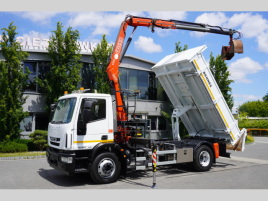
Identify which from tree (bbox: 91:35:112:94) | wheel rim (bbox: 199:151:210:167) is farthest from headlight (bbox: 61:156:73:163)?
tree (bbox: 91:35:112:94)

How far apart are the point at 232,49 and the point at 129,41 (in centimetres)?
412

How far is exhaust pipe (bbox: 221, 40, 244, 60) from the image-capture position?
438 inches

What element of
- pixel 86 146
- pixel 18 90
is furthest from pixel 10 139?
pixel 86 146

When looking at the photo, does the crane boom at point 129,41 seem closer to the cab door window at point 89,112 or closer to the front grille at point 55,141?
the cab door window at point 89,112

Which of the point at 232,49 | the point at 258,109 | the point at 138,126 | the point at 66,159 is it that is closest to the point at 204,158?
the point at 138,126

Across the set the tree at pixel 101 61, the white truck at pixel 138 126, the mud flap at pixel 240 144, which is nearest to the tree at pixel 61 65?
the tree at pixel 101 61

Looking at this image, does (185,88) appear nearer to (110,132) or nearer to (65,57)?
(110,132)

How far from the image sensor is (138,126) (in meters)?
9.37

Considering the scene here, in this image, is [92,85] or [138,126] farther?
[92,85]

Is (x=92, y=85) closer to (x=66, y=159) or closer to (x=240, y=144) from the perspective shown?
(x=240, y=144)

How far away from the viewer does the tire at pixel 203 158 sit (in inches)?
391

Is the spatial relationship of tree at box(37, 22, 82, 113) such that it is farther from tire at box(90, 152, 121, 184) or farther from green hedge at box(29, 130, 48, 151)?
tire at box(90, 152, 121, 184)

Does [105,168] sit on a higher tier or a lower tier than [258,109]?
lower

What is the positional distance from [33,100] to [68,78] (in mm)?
2761
